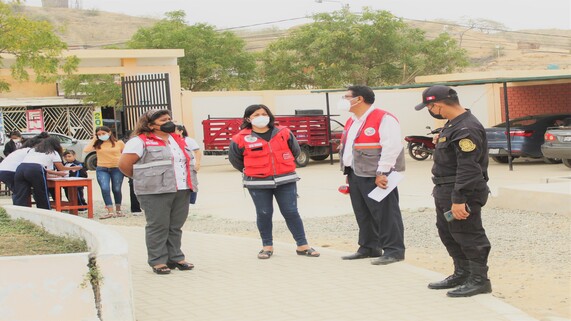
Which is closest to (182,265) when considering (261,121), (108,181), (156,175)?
(156,175)

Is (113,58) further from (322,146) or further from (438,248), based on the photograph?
(438,248)

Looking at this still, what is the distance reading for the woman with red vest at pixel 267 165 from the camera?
9406 millimetres

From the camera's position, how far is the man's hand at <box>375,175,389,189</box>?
8773mm

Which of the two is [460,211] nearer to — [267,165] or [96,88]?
[267,165]

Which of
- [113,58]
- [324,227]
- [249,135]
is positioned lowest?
[324,227]

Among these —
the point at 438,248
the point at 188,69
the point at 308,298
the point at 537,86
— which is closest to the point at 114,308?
the point at 308,298

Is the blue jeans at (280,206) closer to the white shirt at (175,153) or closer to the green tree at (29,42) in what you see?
the white shirt at (175,153)

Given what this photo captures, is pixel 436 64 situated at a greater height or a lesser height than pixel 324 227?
greater

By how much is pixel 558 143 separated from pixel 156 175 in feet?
47.0

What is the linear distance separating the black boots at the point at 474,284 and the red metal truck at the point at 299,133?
19.7 metres

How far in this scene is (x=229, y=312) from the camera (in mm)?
6988

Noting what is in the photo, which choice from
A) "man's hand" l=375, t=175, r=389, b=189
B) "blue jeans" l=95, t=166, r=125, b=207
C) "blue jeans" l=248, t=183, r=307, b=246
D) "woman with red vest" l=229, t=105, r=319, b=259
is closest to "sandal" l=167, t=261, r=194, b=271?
"woman with red vest" l=229, t=105, r=319, b=259

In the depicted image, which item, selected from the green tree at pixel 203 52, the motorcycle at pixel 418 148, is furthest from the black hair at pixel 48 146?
the green tree at pixel 203 52

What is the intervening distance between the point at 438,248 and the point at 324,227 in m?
2.67
